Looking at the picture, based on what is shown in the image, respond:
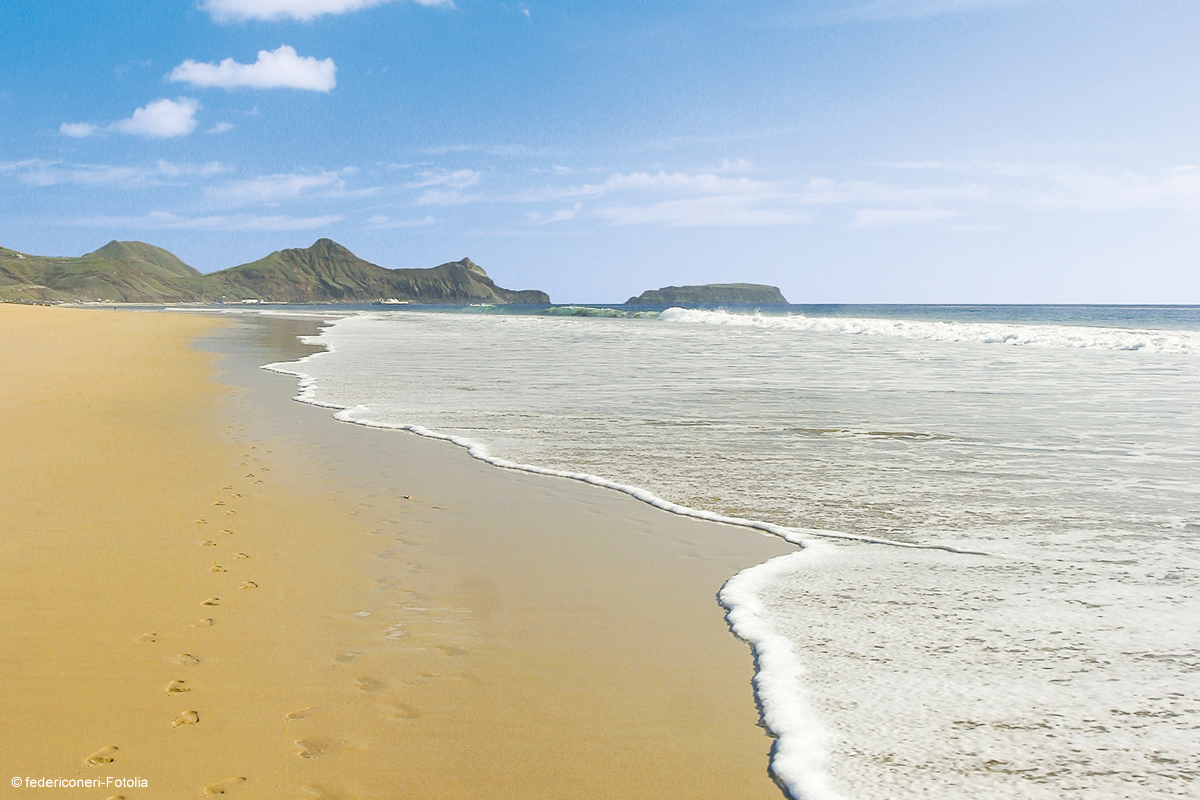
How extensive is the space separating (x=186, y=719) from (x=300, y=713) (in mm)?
319

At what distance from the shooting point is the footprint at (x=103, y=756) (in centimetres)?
216

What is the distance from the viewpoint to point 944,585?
3592 mm

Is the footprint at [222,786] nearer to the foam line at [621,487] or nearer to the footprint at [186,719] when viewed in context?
the footprint at [186,719]

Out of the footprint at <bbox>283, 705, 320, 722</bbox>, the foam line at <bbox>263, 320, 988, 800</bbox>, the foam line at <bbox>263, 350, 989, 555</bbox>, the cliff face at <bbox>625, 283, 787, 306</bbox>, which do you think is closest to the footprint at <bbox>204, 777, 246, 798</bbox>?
the footprint at <bbox>283, 705, 320, 722</bbox>

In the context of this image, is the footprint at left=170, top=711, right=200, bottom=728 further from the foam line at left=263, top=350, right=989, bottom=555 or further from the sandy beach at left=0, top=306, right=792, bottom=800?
the foam line at left=263, top=350, right=989, bottom=555

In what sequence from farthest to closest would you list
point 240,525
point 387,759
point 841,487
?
point 841,487, point 240,525, point 387,759

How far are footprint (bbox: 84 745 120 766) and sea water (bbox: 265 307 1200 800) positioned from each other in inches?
72.9

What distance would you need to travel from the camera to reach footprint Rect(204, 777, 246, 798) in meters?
2.04

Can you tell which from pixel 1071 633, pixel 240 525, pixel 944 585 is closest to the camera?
pixel 1071 633

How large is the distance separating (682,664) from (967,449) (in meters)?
4.92

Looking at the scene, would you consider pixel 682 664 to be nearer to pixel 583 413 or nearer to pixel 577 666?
pixel 577 666

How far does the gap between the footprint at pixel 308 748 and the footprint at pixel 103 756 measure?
0.48m

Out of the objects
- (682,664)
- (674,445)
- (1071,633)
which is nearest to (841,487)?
(674,445)

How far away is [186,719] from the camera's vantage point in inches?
93.0
